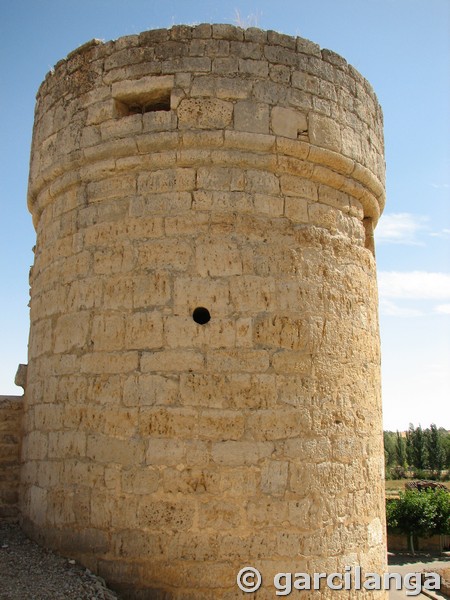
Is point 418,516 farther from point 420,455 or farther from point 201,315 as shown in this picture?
point 420,455

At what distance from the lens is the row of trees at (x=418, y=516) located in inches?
882

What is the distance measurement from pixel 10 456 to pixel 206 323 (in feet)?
8.64

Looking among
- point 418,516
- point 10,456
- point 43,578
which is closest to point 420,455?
point 418,516

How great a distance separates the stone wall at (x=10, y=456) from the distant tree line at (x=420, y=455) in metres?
45.8

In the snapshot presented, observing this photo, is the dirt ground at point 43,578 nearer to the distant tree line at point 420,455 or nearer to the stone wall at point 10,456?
the stone wall at point 10,456

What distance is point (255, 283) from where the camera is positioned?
169 inches

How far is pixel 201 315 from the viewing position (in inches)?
168

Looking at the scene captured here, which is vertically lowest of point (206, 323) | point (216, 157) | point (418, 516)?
point (418, 516)

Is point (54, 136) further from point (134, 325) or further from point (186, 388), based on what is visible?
point (186, 388)

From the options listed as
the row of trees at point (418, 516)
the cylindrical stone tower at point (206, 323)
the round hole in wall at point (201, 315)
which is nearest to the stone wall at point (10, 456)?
the cylindrical stone tower at point (206, 323)

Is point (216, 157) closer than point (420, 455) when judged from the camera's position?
Yes

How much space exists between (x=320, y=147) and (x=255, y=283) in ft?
4.40

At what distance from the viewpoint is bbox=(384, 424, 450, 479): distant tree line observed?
48344 mm

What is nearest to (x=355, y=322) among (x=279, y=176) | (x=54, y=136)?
(x=279, y=176)
